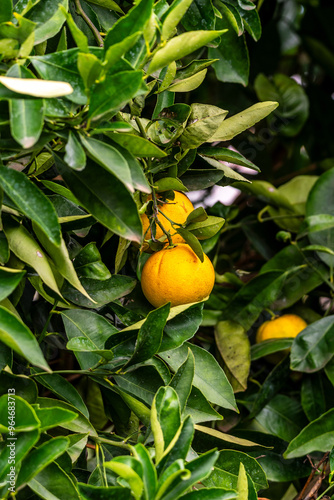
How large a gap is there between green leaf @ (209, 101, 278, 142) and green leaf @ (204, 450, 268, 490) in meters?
0.41

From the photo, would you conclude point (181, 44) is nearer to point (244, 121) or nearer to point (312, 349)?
point (244, 121)

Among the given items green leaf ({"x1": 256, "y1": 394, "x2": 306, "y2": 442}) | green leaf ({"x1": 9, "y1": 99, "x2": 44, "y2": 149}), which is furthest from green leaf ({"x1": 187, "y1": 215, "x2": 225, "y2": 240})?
green leaf ({"x1": 256, "y1": 394, "x2": 306, "y2": 442})

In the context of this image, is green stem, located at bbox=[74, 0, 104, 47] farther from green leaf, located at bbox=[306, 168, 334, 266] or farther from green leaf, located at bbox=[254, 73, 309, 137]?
green leaf, located at bbox=[254, 73, 309, 137]

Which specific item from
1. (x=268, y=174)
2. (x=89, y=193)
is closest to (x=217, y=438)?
(x=89, y=193)

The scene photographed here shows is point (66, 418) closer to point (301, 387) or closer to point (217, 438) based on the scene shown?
point (217, 438)

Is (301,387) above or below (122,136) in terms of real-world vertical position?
below

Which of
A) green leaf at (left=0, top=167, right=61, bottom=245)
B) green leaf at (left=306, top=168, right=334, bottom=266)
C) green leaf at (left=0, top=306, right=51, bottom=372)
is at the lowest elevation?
green leaf at (left=306, top=168, right=334, bottom=266)

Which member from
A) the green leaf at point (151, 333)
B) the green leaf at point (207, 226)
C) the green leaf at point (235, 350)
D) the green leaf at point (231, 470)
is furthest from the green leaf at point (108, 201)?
the green leaf at point (235, 350)

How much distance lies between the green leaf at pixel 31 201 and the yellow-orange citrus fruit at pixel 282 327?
65cm

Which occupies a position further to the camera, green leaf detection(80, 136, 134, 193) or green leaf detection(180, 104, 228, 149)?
green leaf detection(180, 104, 228, 149)

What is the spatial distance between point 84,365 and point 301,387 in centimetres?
52

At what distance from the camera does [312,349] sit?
0.93 meters

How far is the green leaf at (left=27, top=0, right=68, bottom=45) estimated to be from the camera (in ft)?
1.84

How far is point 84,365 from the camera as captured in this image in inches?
24.9
